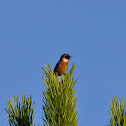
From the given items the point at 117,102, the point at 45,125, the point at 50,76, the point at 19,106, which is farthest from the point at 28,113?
the point at 117,102

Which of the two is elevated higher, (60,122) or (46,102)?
(46,102)

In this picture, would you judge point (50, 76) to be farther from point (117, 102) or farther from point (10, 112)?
A: point (117, 102)

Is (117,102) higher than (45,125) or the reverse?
higher

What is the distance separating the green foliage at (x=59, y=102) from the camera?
→ 310cm

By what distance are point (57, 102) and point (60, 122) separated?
0.83 ft

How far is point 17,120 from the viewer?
3.21m

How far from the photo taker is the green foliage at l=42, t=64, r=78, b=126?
3.10m

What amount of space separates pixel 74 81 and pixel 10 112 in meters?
0.93

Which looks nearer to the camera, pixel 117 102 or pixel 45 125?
pixel 45 125

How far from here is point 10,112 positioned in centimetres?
326

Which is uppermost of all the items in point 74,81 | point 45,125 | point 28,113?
point 74,81

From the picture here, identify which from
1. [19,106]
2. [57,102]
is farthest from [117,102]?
[19,106]

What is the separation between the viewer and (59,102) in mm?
3162

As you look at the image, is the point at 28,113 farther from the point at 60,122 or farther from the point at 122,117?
the point at 122,117
